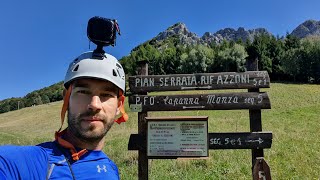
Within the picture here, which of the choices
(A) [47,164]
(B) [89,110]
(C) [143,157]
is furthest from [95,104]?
(C) [143,157]

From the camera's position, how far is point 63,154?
2209 mm

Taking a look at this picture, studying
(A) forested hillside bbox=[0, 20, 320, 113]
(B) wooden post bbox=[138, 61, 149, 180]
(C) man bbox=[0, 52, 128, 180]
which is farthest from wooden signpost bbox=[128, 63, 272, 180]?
(A) forested hillside bbox=[0, 20, 320, 113]

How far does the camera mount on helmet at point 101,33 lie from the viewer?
276 centimetres

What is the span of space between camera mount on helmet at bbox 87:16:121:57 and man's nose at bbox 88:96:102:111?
41 cm

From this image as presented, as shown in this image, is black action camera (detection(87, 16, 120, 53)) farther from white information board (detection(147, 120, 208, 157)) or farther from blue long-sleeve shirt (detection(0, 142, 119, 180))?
white information board (detection(147, 120, 208, 157))

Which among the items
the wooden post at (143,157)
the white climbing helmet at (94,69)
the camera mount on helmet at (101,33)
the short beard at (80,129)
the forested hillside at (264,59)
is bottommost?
the wooden post at (143,157)

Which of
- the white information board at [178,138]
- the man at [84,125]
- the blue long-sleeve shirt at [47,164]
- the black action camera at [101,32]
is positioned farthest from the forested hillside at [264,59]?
the blue long-sleeve shirt at [47,164]

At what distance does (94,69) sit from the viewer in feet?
8.34

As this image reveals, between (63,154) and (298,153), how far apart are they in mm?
9287

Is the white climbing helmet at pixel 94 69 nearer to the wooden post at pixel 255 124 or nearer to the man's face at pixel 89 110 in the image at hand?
the man's face at pixel 89 110

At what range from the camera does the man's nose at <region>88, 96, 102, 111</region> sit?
2467 mm

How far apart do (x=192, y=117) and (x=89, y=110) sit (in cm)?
426

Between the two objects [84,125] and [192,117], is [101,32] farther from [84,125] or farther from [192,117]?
[192,117]

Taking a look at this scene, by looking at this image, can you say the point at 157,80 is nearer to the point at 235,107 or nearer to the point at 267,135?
the point at 235,107
